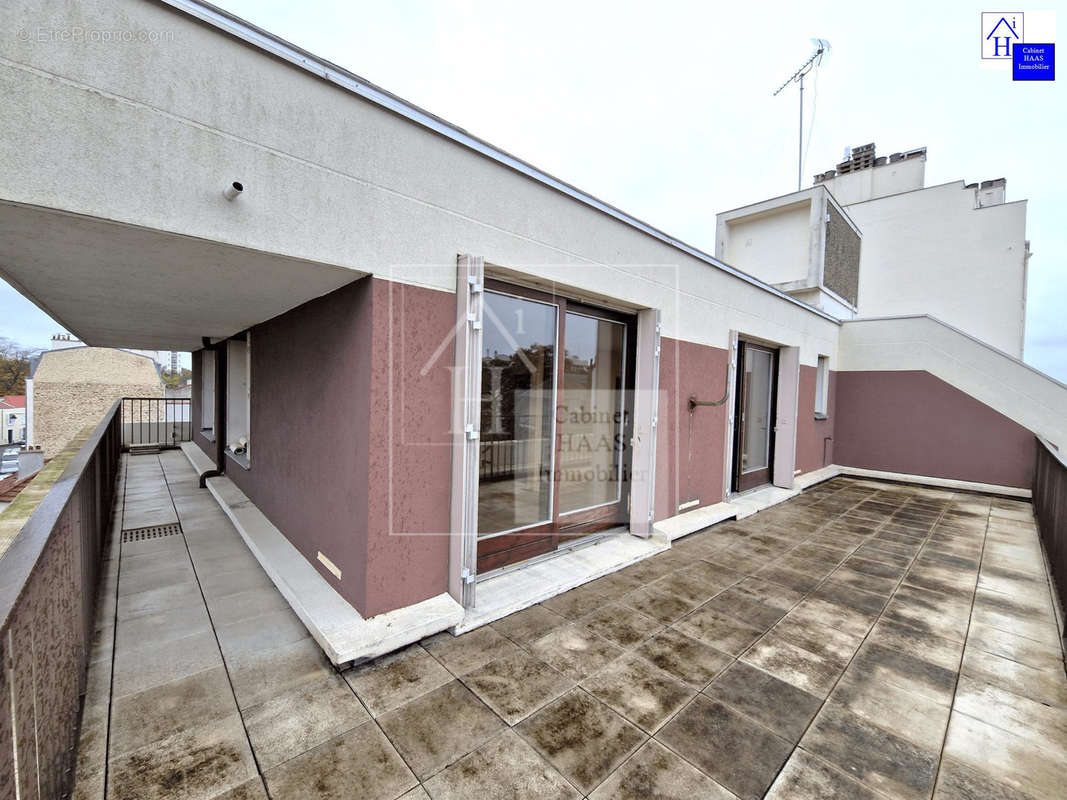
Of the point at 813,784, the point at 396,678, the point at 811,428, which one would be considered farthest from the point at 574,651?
the point at 811,428

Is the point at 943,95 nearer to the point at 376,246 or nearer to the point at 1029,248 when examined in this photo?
the point at 1029,248

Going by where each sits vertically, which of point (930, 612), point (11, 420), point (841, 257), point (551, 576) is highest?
point (841, 257)

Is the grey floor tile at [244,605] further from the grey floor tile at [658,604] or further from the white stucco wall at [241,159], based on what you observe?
the grey floor tile at [658,604]

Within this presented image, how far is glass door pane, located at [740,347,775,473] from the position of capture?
231 inches

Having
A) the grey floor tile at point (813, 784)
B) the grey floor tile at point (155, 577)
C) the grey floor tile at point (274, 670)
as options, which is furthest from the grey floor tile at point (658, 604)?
the grey floor tile at point (155, 577)

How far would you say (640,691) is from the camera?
1.96 m

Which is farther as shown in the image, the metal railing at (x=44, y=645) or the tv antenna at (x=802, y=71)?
the tv antenna at (x=802, y=71)

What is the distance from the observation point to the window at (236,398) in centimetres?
511

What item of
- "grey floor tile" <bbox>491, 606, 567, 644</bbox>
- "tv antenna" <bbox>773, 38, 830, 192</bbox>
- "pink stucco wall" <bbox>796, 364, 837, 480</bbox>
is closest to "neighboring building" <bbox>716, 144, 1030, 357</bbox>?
"tv antenna" <bbox>773, 38, 830, 192</bbox>

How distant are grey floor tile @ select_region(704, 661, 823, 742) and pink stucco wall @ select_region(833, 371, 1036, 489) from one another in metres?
7.90

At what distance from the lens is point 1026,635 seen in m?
2.57

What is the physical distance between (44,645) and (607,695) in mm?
2083

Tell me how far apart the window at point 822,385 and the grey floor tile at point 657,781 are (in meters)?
7.47

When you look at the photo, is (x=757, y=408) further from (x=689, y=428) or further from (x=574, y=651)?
(x=574, y=651)
